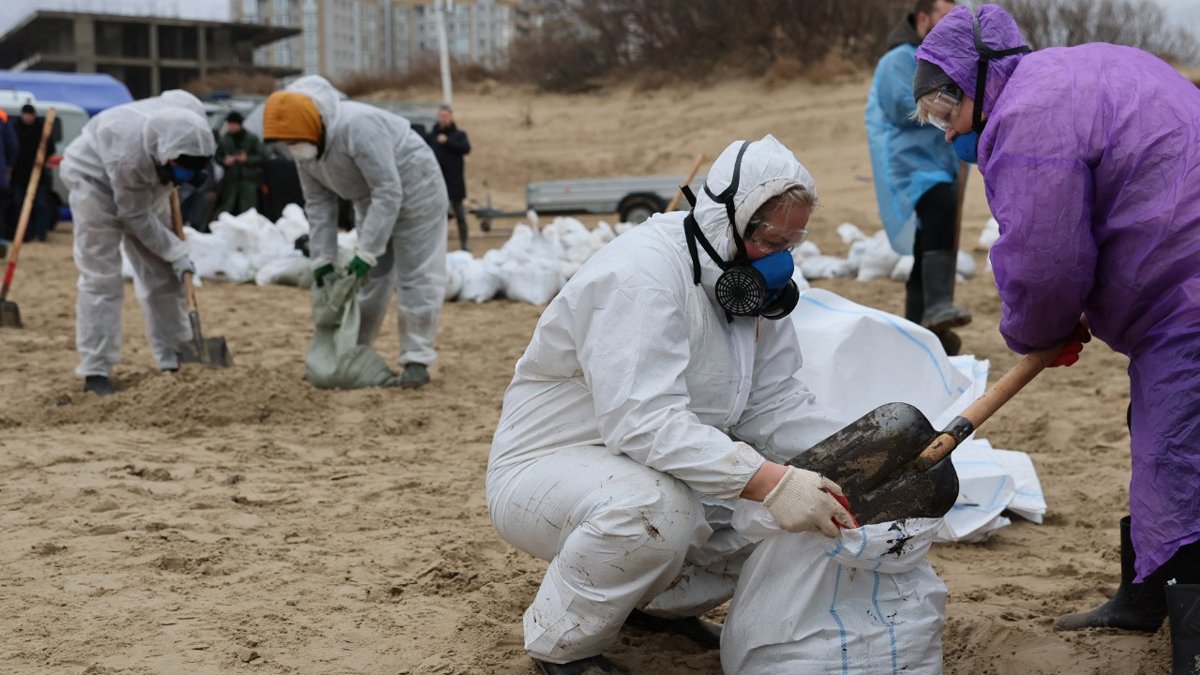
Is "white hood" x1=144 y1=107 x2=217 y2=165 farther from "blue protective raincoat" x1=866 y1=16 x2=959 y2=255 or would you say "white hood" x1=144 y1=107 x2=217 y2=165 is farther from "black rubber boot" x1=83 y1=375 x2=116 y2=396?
"blue protective raincoat" x1=866 y1=16 x2=959 y2=255

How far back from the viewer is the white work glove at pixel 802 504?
2.62m

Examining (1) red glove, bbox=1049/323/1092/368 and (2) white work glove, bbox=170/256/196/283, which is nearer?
(1) red glove, bbox=1049/323/1092/368

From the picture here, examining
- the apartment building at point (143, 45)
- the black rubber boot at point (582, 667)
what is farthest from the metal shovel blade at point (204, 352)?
the apartment building at point (143, 45)

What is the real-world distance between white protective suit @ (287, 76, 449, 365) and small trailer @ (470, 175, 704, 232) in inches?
302

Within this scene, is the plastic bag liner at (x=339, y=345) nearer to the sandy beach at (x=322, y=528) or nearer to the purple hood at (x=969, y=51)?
the sandy beach at (x=322, y=528)

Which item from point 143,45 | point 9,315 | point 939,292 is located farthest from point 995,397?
point 143,45

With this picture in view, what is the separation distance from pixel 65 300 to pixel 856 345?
24.3 feet

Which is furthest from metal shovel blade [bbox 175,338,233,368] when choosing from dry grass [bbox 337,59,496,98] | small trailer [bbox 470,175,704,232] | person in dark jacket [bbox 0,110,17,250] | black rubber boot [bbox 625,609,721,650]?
dry grass [bbox 337,59,496,98]

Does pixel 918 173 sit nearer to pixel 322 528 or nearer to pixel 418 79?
pixel 322 528

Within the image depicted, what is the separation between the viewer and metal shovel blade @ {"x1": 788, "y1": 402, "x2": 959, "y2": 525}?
9.13 ft

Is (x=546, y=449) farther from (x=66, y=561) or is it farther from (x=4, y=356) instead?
(x=4, y=356)

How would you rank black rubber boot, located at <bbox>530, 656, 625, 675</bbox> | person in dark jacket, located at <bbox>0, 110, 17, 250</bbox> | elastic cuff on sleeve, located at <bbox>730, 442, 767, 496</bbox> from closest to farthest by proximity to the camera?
1. elastic cuff on sleeve, located at <bbox>730, 442, 767, 496</bbox>
2. black rubber boot, located at <bbox>530, 656, 625, 675</bbox>
3. person in dark jacket, located at <bbox>0, 110, 17, 250</bbox>

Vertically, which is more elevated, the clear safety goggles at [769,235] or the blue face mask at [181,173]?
the clear safety goggles at [769,235]

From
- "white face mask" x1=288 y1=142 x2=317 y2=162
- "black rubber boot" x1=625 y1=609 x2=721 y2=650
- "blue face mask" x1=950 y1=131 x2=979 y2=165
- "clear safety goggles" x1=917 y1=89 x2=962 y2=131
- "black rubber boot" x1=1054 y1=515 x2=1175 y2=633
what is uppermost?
"clear safety goggles" x1=917 y1=89 x2=962 y2=131
